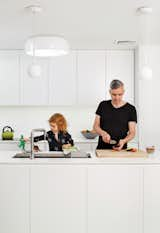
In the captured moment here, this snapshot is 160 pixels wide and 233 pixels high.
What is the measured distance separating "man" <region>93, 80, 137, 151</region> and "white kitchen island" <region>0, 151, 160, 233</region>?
31.9 inches

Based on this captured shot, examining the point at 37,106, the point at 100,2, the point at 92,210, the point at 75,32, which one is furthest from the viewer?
the point at 37,106

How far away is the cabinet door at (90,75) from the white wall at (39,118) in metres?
0.40

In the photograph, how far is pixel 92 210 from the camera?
303 cm

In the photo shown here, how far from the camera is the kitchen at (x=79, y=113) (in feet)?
9.92

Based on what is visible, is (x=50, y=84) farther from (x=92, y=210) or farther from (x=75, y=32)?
(x=92, y=210)

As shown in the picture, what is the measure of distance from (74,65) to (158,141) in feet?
5.71

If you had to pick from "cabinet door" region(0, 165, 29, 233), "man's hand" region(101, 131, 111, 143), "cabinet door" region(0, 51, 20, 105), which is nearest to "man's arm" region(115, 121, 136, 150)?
"man's hand" region(101, 131, 111, 143)

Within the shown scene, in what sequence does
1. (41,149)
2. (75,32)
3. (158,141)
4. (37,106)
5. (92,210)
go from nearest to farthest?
(92,210) < (41,149) < (75,32) < (158,141) < (37,106)

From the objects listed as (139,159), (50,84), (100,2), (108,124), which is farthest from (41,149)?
(50,84)

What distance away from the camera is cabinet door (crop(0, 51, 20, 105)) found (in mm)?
5781

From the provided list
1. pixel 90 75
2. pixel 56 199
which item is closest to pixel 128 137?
pixel 56 199

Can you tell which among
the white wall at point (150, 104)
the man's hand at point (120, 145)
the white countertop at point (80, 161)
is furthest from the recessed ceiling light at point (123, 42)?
the white countertop at point (80, 161)

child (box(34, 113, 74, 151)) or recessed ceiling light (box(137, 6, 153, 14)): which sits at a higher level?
recessed ceiling light (box(137, 6, 153, 14))

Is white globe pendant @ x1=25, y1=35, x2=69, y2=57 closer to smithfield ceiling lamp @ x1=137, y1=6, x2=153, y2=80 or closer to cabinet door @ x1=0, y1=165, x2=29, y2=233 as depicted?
smithfield ceiling lamp @ x1=137, y1=6, x2=153, y2=80
